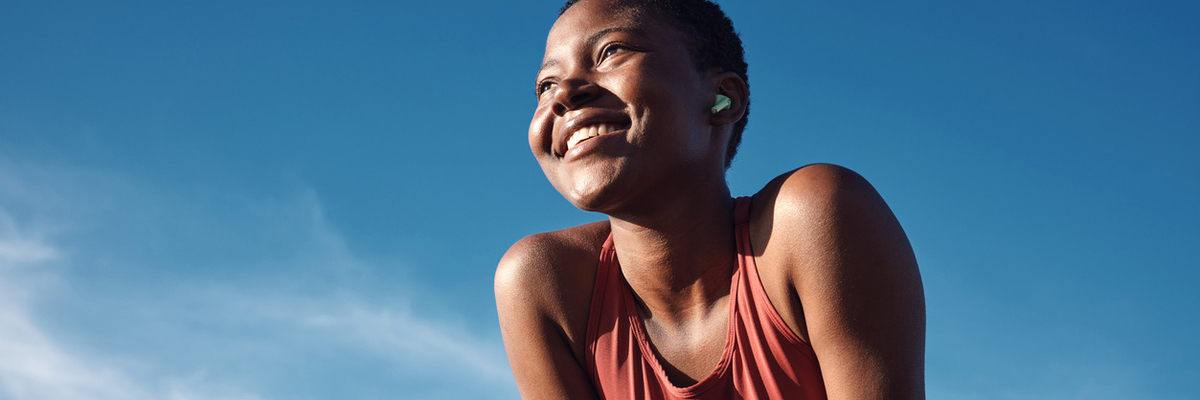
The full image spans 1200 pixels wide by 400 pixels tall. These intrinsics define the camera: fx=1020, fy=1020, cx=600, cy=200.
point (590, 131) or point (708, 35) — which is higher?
point (708, 35)

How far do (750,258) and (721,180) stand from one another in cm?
32

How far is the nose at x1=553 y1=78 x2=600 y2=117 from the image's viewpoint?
11.0ft

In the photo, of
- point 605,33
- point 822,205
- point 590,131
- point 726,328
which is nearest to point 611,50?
point 605,33

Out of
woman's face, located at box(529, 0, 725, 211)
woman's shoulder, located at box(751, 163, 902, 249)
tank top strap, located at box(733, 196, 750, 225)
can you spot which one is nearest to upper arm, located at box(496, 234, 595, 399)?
woman's face, located at box(529, 0, 725, 211)

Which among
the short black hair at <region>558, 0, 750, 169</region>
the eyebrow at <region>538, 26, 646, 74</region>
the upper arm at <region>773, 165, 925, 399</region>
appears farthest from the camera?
the short black hair at <region>558, 0, 750, 169</region>

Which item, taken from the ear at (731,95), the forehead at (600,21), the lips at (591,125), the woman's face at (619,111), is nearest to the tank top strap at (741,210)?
the woman's face at (619,111)

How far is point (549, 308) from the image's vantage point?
153 inches

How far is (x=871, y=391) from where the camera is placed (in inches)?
122

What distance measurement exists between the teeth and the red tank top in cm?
58

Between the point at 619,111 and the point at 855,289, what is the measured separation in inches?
36.4

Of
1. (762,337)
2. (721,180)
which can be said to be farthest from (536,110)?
(762,337)

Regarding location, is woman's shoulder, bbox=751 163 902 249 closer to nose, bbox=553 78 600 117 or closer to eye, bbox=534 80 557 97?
nose, bbox=553 78 600 117

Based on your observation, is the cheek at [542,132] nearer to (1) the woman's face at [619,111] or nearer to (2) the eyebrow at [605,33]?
(1) the woman's face at [619,111]

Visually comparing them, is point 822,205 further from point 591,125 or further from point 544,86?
point 544,86
